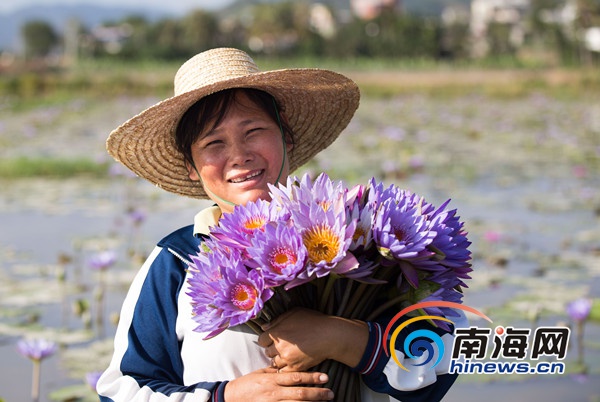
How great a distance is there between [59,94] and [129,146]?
643 inches

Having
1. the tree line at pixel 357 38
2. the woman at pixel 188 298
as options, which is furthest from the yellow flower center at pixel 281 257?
the tree line at pixel 357 38

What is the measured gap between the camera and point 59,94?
56.5 ft

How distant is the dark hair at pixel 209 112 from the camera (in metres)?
1.45

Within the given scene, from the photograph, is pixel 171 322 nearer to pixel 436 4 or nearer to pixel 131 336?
pixel 131 336

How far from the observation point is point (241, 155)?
1.40 m

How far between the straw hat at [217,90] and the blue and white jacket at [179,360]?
11.3 inches

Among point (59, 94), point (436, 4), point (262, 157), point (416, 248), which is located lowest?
point (416, 248)

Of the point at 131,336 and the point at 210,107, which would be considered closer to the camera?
the point at 131,336

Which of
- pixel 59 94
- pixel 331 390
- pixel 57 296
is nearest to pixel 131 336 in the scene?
pixel 331 390

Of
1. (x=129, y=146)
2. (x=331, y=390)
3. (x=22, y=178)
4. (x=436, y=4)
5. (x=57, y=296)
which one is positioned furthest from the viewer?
(x=436, y=4)

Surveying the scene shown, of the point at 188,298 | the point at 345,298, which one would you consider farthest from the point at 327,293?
the point at 188,298

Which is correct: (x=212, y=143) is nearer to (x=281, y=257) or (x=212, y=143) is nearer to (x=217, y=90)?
(x=217, y=90)

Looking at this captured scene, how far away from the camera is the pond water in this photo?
2807 millimetres

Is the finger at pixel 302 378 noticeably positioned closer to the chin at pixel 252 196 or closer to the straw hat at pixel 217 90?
the chin at pixel 252 196
